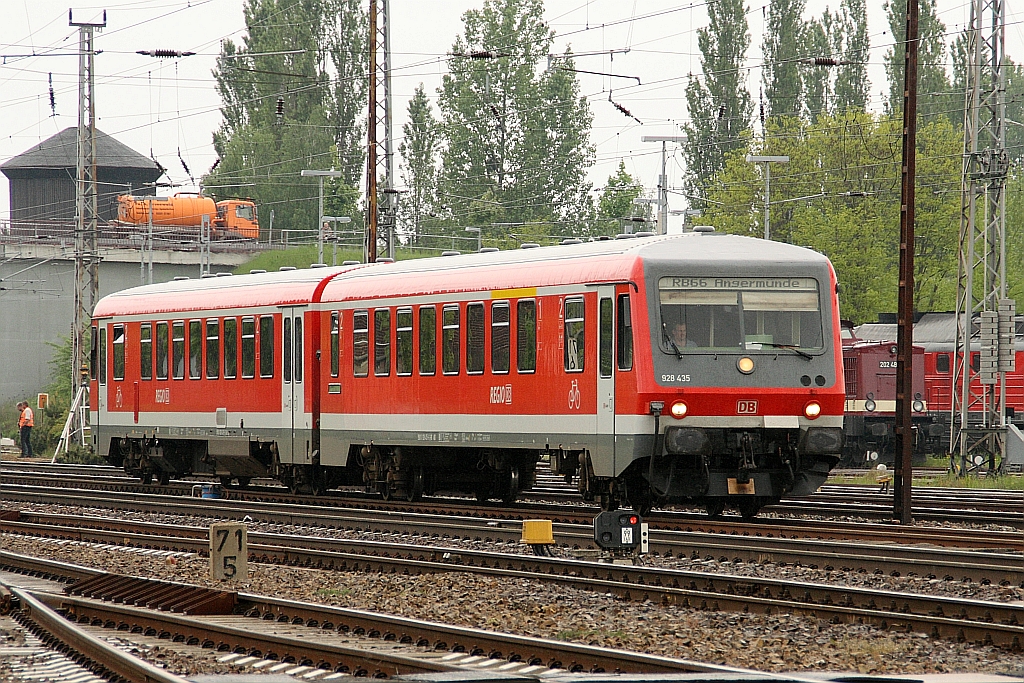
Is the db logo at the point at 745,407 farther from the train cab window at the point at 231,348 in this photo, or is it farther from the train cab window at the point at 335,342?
the train cab window at the point at 231,348

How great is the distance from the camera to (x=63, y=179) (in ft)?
283

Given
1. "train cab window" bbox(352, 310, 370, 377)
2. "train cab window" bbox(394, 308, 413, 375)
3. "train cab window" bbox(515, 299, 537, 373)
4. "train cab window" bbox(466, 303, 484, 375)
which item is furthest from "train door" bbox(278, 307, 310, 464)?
"train cab window" bbox(515, 299, 537, 373)

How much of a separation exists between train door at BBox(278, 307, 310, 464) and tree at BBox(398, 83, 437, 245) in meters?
60.1

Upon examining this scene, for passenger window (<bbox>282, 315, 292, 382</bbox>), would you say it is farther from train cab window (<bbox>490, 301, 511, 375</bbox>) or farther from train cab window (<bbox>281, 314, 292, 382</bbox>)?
train cab window (<bbox>490, 301, 511, 375</bbox>)

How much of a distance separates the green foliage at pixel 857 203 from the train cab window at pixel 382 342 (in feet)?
108

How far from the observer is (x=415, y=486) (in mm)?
22766

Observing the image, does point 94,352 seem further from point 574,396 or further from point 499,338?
point 574,396

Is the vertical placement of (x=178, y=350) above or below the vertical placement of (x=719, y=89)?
below

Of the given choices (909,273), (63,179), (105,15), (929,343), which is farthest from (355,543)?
(63,179)

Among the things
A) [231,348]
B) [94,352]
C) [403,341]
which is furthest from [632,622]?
[94,352]

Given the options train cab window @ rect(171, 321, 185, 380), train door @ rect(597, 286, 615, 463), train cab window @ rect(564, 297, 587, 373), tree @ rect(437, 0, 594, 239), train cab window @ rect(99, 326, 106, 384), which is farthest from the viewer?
tree @ rect(437, 0, 594, 239)

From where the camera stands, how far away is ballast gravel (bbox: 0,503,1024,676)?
9844mm

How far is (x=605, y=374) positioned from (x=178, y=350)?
11.0 metres

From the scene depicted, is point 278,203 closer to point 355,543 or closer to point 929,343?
point 929,343
